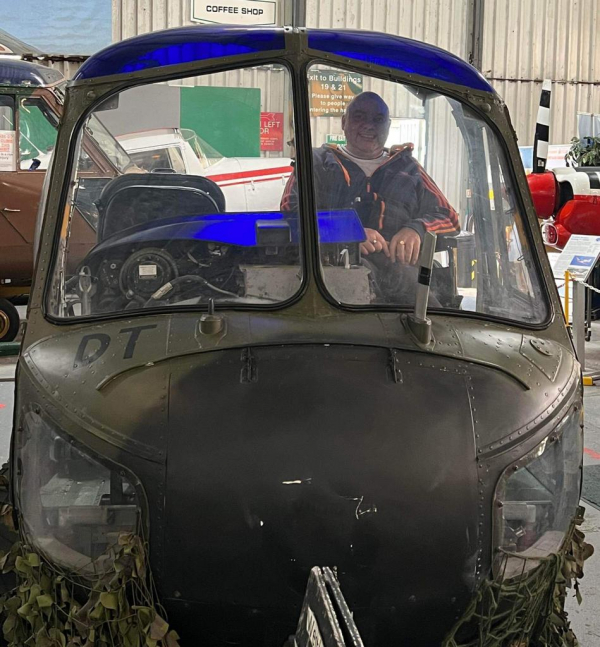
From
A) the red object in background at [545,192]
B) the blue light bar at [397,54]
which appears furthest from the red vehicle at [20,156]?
the blue light bar at [397,54]

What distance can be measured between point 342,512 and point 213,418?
0.36 metres

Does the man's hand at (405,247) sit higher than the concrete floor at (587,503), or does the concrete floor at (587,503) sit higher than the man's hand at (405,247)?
the man's hand at (405,247)

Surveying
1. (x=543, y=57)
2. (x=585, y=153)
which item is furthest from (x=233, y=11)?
(x=585, y=153)

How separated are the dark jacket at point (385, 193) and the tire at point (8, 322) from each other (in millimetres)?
6603

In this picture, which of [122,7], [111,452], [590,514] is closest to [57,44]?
[122,7]

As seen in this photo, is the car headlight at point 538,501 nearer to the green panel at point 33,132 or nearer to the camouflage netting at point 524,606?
the camouflage netting at point 524,606

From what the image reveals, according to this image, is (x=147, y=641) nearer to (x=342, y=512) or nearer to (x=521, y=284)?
(x=342, y=512)

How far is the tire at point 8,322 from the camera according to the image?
8.72 meters

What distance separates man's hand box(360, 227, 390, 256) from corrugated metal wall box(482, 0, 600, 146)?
1388 centimetres

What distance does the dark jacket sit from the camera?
2.69 meters

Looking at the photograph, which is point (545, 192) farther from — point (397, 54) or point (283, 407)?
point (283, 407)

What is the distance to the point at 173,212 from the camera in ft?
9.23

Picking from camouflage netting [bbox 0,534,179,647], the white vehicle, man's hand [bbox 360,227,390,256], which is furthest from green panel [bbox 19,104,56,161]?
camouflage netting [bbox 0,534,179,647]

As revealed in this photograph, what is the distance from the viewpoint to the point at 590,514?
14.6ft
